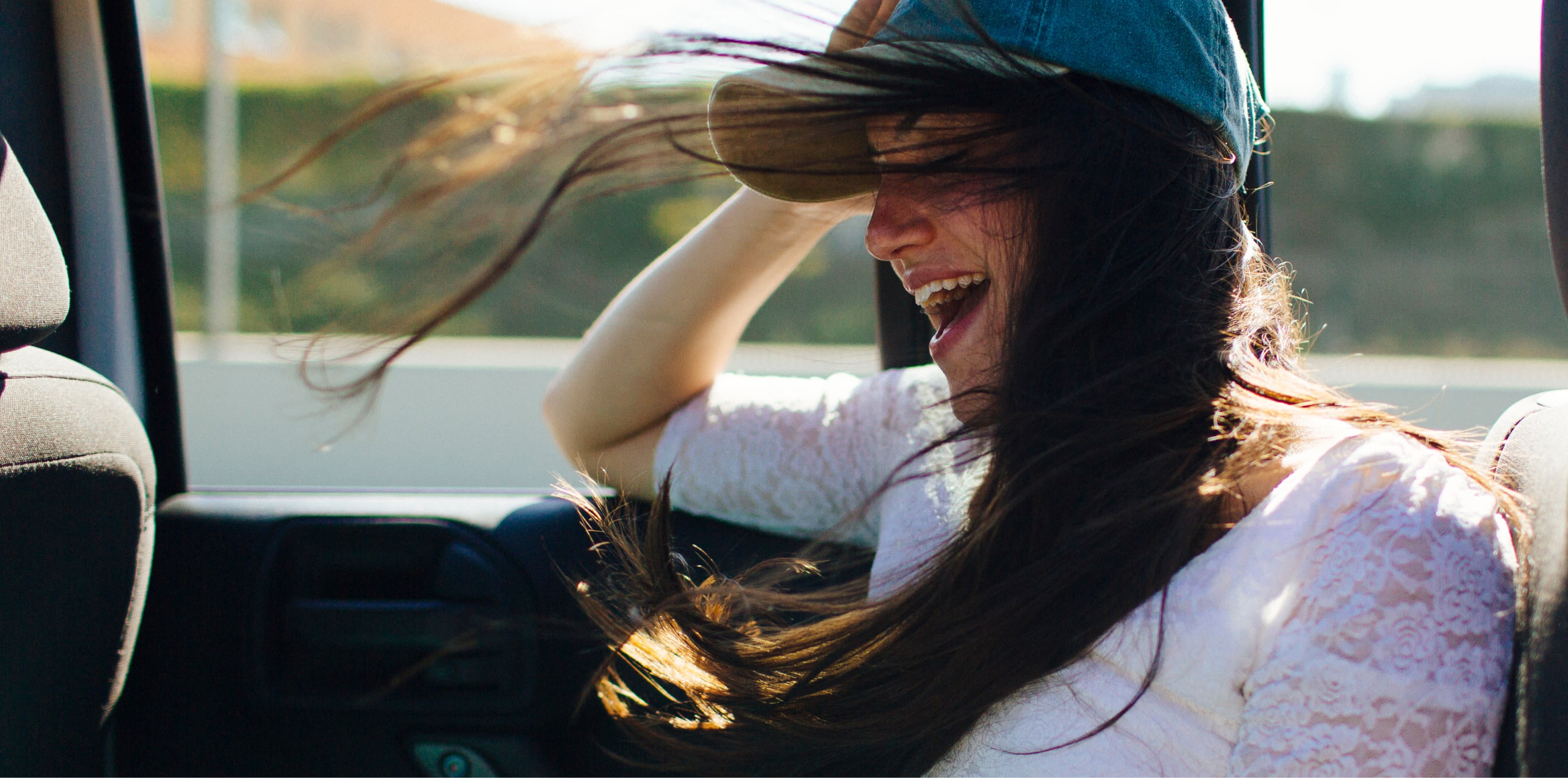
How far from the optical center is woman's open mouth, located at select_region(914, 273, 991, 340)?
1155 millimetres

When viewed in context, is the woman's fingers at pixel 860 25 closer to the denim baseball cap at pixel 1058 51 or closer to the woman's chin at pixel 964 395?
the denim baseball cap at pixel 1058 51

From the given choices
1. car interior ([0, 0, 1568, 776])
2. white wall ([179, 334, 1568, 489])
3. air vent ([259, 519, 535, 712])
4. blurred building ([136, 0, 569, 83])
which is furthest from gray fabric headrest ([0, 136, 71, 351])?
white wall ([179, 334, 1568, 489])

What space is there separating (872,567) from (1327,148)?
926 cm

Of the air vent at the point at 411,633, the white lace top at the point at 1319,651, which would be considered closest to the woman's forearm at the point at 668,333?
the air vent at the point at 411,633

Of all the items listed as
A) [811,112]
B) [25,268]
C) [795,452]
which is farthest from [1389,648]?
[25,268]

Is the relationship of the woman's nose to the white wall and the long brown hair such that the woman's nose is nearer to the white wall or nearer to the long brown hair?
the long brown hair

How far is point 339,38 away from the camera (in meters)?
3.75

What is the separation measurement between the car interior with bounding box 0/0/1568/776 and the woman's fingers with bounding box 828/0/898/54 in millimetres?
680

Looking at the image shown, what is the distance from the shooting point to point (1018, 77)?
1.02 metres

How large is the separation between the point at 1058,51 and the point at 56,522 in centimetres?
132

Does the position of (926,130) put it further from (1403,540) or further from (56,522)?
(56,522)

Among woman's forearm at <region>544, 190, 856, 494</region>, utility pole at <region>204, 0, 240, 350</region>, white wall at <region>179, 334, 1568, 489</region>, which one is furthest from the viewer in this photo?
white wall at <region>179, 334, 1568, 489</region>

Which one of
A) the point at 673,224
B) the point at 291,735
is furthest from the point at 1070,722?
the point at 673,224

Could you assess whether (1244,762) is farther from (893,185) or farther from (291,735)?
(291,735)
